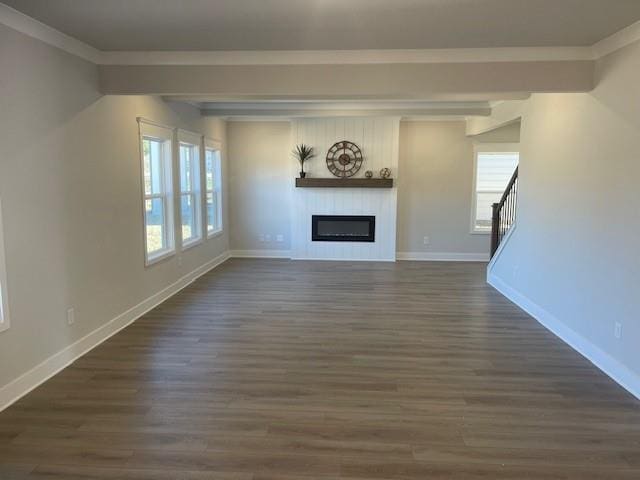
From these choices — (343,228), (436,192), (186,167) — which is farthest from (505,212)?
(186,167)

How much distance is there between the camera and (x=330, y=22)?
10.7ft

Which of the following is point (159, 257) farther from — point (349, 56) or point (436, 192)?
point (436, 192)

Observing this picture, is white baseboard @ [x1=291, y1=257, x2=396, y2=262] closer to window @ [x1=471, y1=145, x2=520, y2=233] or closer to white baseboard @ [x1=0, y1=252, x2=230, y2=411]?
window @ [x1=471, y1=145, x2=520, y2=233]

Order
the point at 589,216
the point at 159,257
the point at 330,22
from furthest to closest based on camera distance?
the point at 159,257 < the point at 589,216 < the point at 330,22

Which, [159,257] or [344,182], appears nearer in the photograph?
[159,257]

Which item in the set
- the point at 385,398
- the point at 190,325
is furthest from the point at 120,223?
the point at 385,398

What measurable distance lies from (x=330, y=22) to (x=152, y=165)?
323 centimetres

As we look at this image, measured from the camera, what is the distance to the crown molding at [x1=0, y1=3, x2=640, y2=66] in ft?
12.7

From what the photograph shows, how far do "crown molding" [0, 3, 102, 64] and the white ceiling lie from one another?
70mm

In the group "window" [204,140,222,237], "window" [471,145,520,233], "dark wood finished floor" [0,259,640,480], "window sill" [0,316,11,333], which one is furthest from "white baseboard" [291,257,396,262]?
"window sill" [0,316,11,333]

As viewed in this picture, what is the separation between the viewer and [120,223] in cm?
467

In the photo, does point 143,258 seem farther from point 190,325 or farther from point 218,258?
point 218,258

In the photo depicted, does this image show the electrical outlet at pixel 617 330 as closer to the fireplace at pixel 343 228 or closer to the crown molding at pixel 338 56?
the crown molding at pixel 338 56

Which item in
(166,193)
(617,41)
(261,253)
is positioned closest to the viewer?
(617,41)
